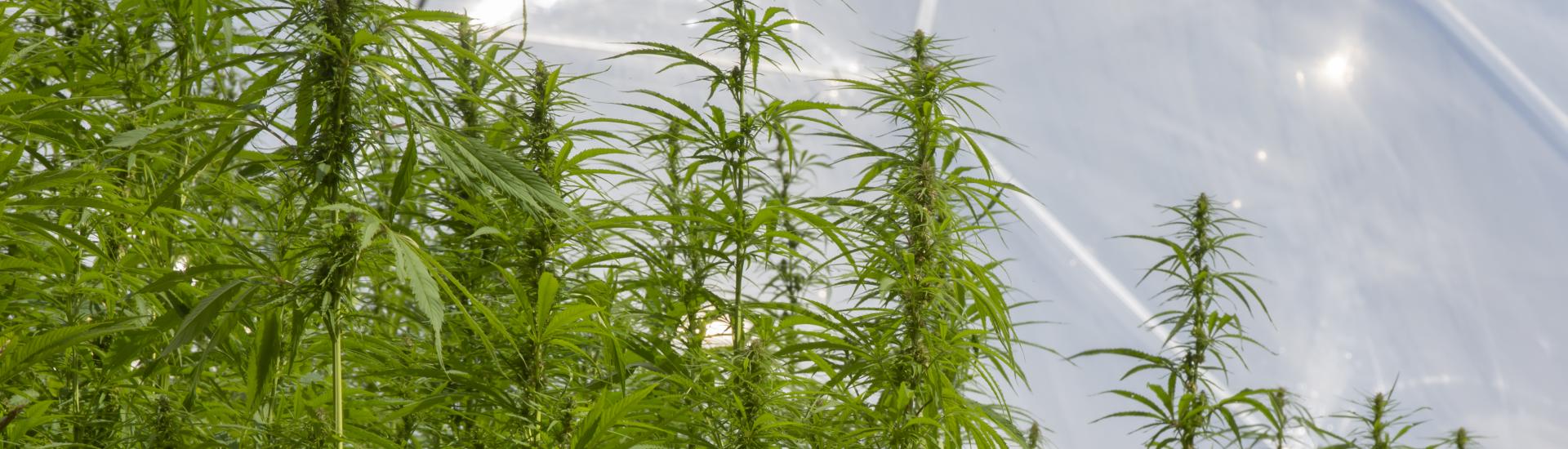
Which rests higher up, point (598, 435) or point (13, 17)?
point (13, 17)

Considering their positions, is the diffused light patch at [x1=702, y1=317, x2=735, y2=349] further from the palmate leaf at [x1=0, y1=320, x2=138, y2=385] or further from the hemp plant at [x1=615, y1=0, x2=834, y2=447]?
the palmate leaf at [x1=0, y1=320, x2=138, y2=385]

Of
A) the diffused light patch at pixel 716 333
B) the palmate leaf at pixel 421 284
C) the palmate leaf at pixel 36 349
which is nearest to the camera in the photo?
the palmate leaf at pixel 421 284

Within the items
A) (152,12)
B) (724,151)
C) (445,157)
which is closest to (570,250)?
(724,151)

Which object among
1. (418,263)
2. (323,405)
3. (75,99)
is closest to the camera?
(418,263)

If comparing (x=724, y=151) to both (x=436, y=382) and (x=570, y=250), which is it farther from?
(x=436, y=382)

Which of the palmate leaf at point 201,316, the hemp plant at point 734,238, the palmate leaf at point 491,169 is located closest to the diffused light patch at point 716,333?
the hemp plant at point 734,238

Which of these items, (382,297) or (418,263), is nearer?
(418,263)

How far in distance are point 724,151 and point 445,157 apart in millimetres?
530

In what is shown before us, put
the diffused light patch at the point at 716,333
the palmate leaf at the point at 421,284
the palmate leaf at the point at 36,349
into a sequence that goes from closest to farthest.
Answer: the palmate leaf at the point at 421,284
the palmate leaf at the point at 36,349
the diffused light patch at the point at 716,333

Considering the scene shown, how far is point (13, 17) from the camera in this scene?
1.31 metres

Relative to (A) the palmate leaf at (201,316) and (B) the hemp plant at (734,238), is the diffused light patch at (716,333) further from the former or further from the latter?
(A) the palmate leaf at (201,316)

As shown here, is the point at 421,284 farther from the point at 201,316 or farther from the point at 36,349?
the point at 36,349

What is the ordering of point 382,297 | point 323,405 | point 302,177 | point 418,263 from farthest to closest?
point 382,297 → point 323,405 → point 302,177 → point 418,263

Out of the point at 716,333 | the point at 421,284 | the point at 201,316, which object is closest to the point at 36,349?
the point at 201,316
